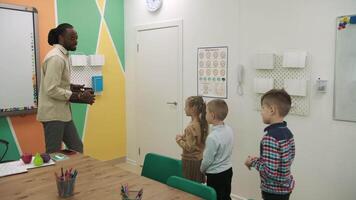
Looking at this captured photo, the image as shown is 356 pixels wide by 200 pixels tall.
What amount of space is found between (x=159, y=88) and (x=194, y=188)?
2.67 m

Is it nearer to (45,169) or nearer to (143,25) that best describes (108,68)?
A: (143,25)

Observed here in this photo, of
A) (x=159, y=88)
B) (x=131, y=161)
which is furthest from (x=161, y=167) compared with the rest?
(x=131, y=161)

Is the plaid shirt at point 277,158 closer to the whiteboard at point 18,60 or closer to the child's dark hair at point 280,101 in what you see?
the child's dark hair at point 280,101

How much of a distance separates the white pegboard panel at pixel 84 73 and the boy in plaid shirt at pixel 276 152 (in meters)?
2.91

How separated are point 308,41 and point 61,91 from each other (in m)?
A: 2.28

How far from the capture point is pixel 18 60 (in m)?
3.53

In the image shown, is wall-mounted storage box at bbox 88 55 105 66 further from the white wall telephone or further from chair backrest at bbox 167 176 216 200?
chair backrest at bbox 167 176 216 200

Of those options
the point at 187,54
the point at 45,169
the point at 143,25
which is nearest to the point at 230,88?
the point at 187,54

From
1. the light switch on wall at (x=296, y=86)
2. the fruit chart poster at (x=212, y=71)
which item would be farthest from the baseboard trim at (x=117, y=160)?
the light switch on wall at (x=296, y=86)

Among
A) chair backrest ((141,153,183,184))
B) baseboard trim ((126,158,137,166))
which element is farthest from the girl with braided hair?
baseboard trim ((126,158,137,166))

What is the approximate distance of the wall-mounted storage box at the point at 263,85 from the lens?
2.99 meters

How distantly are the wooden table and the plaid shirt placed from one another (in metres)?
0.51

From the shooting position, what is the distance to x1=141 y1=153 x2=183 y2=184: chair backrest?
2.14m

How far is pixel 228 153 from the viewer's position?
7.72ft
